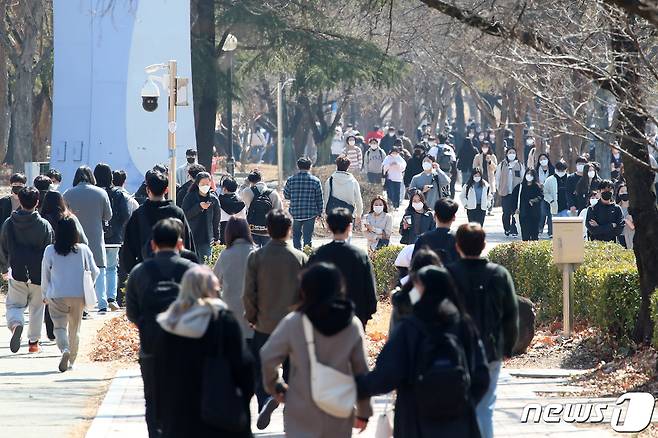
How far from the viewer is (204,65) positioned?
3231 centimetres

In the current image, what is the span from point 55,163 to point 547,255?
15.5m

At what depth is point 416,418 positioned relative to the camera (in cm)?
640

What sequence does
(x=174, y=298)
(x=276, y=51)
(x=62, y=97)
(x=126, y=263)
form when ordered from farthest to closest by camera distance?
(x=276, y=51), (x=62, y=97), (x=126, y=263), (x=174, y=298)

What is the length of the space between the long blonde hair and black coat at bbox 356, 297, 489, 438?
81 cm

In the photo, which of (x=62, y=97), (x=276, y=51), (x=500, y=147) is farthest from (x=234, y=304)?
(x=500, y=147)

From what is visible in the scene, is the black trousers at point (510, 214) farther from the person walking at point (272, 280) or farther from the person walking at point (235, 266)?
the person walking at point (272, 280)

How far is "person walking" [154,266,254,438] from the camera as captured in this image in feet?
21.4

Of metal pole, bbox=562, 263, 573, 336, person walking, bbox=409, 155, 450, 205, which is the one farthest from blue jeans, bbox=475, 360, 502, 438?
person walking, bbox=409, 155, 450, 205

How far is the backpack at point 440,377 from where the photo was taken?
6.23 metres

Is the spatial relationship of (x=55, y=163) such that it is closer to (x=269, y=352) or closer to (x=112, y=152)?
(x=112, y=152)

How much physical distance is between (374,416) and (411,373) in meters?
4.49

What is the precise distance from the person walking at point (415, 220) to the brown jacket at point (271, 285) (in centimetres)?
1129

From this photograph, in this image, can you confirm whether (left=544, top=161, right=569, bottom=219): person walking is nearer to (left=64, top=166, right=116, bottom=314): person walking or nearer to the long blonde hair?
(left=64, top=166, right=116, bottom=314): person walking

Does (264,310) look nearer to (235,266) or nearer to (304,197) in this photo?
(235,266)
